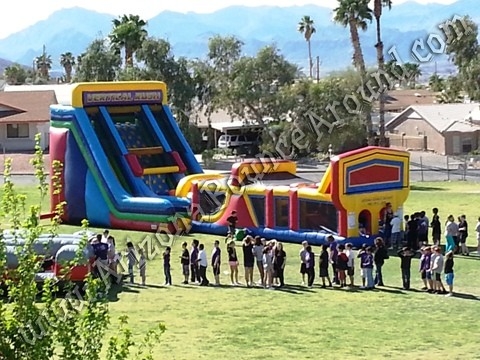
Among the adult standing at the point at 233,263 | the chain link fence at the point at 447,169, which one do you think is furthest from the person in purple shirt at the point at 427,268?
the chain link fence at the point at 447,169

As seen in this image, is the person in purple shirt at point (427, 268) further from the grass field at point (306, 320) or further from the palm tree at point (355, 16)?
the palm tree at point (355, 16)

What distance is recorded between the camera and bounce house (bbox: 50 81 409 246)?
26.1 meters

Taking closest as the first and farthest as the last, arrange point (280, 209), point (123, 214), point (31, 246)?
point (31, 246), point (280, 209), point (123, 214)

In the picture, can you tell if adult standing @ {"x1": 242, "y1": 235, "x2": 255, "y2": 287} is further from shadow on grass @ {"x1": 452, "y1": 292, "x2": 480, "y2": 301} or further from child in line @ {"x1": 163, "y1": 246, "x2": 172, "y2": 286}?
shadow on grass @ {"x1": 452, "y1": 292, "x2": 480, "y2": 301}

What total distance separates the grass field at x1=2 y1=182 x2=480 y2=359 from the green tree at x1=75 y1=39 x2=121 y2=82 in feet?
124

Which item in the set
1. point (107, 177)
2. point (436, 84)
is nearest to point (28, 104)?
point (107, 177)

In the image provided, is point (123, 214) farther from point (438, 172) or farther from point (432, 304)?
point (438, 172)

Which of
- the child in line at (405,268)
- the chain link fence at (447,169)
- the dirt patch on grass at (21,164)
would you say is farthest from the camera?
the dirt patch on grass at (21,164)

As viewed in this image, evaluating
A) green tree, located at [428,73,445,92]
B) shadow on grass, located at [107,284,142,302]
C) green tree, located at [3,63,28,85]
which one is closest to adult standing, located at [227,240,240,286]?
shadow on grass, located at [107,284,142,302]

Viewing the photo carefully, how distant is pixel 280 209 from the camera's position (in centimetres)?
2714

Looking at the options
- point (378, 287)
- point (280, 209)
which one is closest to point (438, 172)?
point (280, 209)

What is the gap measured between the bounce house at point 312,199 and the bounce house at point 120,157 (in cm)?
106

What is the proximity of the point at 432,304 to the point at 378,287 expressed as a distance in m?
1.92

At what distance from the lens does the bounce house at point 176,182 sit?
1027 inches
